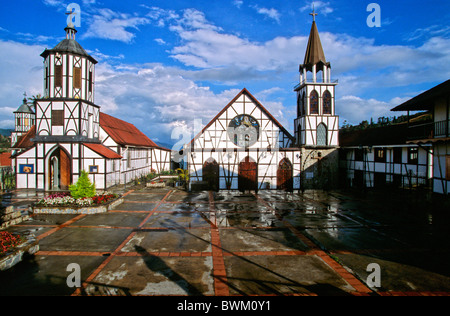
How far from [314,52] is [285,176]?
43.1ft

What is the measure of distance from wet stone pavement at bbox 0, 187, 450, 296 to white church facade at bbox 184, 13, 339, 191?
7824mm

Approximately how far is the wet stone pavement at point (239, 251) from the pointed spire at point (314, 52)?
52.1ft

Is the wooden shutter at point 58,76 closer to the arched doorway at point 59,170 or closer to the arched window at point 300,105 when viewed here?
the arched doorway at point 59,170

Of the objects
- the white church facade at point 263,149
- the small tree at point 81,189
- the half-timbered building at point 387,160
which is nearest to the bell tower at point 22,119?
the white church facade at point 263,149

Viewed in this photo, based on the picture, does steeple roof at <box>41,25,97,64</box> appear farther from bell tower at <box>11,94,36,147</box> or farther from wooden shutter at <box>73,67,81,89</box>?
bell tower at <box>11,94,36,147</box>

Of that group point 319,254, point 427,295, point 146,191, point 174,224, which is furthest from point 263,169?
point 427,295

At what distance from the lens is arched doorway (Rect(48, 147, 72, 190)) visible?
70.4ft

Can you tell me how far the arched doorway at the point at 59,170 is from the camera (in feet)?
70.4

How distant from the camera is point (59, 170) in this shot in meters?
22.3

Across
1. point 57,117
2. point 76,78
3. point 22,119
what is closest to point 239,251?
point 57,117

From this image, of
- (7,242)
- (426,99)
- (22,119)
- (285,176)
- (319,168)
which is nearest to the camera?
(7,242)

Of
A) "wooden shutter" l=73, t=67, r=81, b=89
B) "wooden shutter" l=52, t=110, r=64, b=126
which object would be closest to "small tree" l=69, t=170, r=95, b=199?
"wooden shutter" l=52, t=110, r=64, b=126

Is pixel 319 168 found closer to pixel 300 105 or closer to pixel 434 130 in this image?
pixel 300 105
